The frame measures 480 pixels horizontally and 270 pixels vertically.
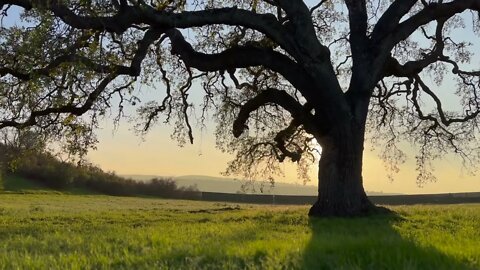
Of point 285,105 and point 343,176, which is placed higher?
point 285,105

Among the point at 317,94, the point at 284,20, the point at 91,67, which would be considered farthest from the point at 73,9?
the point at 284,20

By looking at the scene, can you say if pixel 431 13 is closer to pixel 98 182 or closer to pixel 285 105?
pixel 285 105

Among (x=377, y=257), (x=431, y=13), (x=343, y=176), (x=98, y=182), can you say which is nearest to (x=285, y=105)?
(x=343, y=176)

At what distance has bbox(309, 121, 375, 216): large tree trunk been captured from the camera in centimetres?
1540

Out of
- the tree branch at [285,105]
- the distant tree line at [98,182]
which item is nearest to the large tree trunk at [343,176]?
the tree branch at [285,105]

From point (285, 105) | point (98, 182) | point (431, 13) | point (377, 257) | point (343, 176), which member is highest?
point (431, 13)

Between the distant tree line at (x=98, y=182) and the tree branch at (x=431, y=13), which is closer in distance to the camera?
the tree branch at (x=431, y=13)

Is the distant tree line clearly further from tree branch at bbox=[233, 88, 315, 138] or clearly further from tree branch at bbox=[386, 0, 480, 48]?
tree branch at bbox=[386, 0, 480, 48]

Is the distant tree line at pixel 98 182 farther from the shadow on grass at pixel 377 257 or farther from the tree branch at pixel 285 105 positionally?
the shadow on grass at pixel 377 257

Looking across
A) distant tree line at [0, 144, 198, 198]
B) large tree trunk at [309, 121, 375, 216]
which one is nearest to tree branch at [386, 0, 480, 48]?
large tree trunk at [309, 121, 375, 216]

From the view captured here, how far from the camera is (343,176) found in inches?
607

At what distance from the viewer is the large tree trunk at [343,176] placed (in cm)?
1540

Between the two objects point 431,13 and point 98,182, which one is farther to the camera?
point 98,182

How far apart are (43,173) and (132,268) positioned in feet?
192
